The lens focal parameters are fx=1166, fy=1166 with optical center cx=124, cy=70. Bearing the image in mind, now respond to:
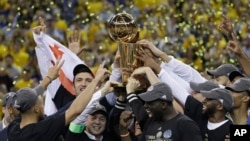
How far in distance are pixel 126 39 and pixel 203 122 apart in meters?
1.06

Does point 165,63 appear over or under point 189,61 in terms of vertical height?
over

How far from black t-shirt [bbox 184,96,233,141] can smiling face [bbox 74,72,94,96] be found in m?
1.43

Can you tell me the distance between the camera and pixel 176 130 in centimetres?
Answer: 937

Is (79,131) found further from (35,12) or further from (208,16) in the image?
(208,16)

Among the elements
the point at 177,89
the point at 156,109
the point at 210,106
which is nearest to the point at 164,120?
the point at 156,109

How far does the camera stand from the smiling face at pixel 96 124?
1037 centimetres

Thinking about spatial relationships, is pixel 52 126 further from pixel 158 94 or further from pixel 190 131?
pixel 190 131

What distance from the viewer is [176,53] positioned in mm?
18125

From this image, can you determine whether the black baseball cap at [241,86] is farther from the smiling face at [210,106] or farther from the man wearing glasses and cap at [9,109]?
the man wearing glasses and cap at [9,109]

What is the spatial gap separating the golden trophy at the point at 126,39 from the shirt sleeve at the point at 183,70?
1.68 ft

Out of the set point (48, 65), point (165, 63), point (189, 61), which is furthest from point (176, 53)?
point (165, 63)

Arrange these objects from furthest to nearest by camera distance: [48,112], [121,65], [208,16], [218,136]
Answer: [208,16], [48,112], [121,65], [218,136]

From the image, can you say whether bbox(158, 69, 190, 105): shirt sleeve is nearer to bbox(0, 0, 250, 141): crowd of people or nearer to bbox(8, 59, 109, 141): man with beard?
bbox(0, 0, 250, 141): crowd of people

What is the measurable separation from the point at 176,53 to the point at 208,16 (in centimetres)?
244
